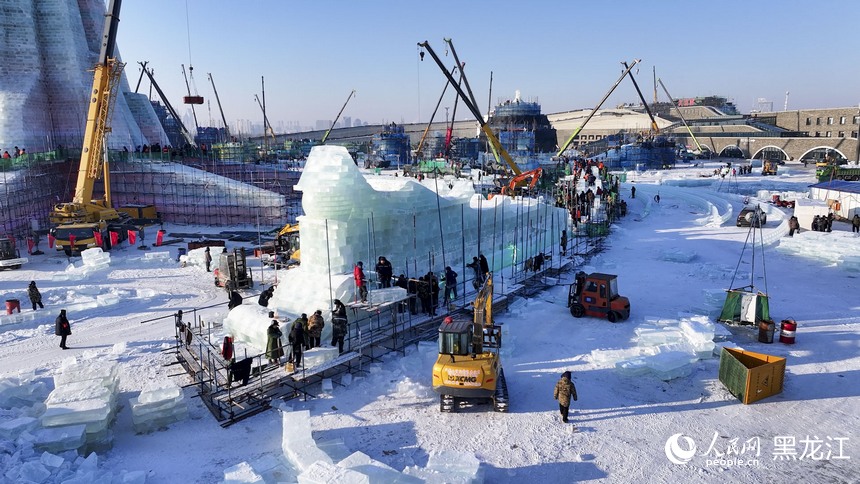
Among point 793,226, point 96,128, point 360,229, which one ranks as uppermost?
point 96,128

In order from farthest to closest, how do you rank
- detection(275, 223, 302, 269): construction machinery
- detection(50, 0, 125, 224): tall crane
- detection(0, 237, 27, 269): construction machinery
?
detection(50, 0, 125, 224): tall crane < detection(0, 237, 27, 269): construction machinery < detection(275, 223, 302, 269): construction machinery

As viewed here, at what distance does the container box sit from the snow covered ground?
0.66 ft

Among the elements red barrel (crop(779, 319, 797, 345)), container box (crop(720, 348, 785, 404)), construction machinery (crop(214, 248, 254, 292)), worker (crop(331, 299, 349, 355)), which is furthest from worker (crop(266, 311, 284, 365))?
red barrel (crop(779, 319, 797, 345))

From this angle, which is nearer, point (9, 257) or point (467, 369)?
point (467, 369)

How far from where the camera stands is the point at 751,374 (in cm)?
1078

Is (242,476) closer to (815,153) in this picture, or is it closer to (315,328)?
(315,328)

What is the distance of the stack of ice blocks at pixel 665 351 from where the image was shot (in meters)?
12.1

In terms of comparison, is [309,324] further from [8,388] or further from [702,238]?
[702,238]

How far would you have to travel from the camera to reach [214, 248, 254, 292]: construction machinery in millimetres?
20047

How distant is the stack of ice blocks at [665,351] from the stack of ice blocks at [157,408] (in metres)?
9.09

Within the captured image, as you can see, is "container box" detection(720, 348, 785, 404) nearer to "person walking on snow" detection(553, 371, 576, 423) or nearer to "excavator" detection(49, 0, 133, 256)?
"person walking on snow" detection(553, 371, 576, 423)

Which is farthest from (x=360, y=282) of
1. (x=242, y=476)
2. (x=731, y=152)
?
(x=731, y=152)

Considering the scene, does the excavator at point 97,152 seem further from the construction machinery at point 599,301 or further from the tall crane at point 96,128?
the construction machinery at point 599,301

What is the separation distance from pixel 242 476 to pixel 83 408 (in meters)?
3.61
